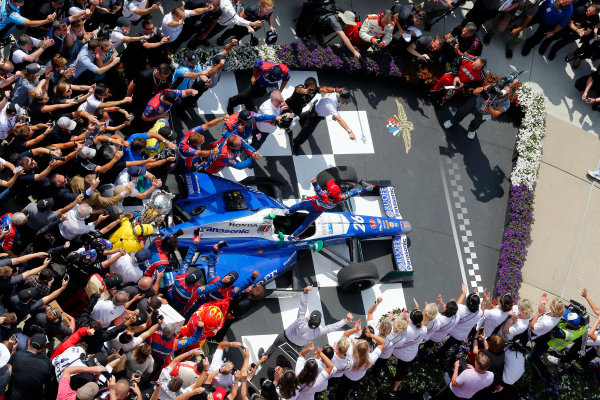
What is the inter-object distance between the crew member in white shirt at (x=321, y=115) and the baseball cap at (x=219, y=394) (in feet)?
17.5

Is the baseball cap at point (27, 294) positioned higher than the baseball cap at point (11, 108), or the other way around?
the baseball cap at point (11, 108)

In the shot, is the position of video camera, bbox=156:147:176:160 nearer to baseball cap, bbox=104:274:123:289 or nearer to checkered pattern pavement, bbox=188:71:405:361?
checkered pattern pavement, bbox=188:71:405:361

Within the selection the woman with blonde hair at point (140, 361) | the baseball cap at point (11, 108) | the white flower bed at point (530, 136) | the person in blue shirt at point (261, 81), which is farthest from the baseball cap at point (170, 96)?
the white flower bed at point (530, 136)

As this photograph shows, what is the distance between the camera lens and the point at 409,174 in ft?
48.1

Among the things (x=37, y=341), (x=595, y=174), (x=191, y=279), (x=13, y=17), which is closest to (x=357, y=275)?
(x=191, y=279)

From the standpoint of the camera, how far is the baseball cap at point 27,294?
30.5 ft

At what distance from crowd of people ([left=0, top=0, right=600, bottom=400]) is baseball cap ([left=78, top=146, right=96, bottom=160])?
2 centimetres

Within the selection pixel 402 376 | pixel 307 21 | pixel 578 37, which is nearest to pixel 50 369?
Result: pixel 402 376

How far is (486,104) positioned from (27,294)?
887 cm

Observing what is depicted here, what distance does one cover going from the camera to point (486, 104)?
14461 mm

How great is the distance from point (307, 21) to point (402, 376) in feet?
23.1

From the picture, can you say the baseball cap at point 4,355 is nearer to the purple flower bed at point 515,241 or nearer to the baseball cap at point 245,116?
the baseball cap at point 245,116

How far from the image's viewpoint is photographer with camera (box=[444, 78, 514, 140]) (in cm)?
1420

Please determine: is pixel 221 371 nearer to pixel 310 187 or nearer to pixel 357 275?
pixel 357 275
